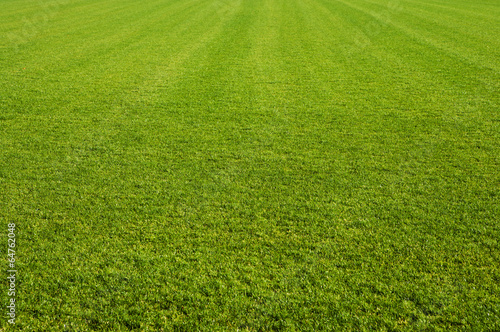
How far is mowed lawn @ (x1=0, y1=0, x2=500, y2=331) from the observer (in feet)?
8.54

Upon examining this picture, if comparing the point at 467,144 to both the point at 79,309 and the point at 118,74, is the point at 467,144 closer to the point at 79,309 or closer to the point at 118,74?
the point at 79,309

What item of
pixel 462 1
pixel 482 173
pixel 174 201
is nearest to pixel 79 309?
pixel 174 201

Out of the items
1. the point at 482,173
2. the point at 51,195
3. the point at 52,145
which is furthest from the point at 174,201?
the point at 482,173

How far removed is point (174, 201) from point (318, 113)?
313 centimetres

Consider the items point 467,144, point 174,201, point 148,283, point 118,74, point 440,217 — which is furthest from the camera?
point 118,74

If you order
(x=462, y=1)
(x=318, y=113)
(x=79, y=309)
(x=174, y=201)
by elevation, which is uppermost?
(x=462, y=1)

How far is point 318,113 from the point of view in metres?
5.87

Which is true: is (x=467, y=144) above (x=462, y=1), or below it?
below

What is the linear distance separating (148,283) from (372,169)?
283cm

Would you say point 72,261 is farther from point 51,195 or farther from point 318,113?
point 318,113

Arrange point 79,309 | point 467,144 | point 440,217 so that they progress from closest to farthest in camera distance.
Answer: point 79,309 < point 440,217 < point 467,144

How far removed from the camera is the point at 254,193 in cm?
386

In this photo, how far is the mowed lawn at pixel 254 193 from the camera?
8.54 ft

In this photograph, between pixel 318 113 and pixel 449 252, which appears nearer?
pixel 449 252
